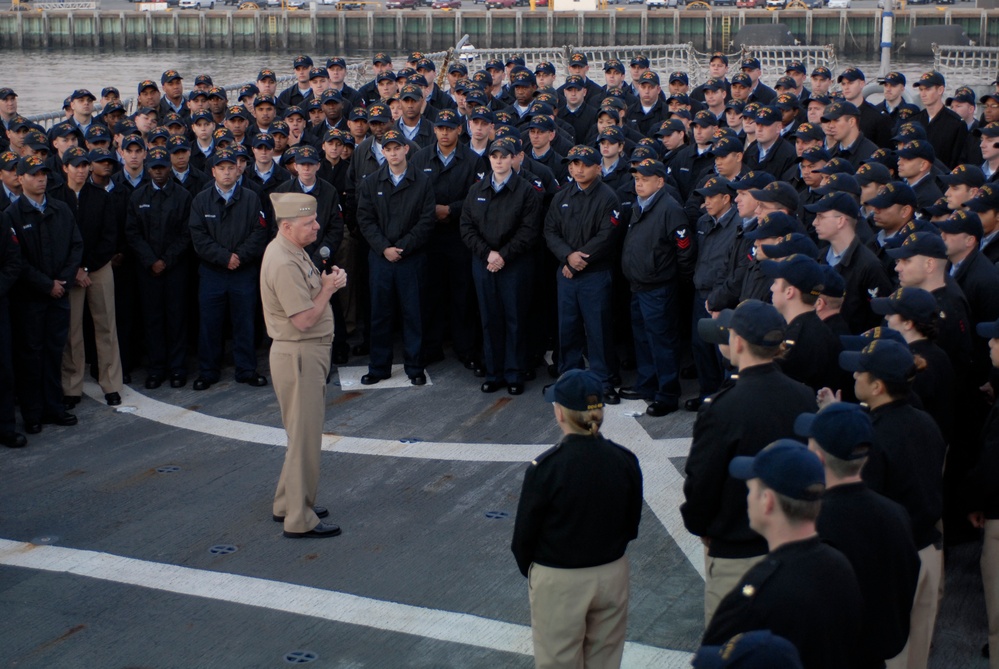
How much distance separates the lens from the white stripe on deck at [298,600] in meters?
6.43

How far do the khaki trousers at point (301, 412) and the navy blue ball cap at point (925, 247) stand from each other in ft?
12.1

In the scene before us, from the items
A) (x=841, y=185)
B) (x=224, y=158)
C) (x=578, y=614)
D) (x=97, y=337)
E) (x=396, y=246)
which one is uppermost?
(x=224, y=158)

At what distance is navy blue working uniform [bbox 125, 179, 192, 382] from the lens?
36.0ft

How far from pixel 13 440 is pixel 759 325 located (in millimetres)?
6643

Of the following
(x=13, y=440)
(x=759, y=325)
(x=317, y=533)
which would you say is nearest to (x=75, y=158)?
(x=13, y=440)

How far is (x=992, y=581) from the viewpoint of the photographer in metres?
6.14

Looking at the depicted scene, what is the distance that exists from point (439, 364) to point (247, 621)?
524cm

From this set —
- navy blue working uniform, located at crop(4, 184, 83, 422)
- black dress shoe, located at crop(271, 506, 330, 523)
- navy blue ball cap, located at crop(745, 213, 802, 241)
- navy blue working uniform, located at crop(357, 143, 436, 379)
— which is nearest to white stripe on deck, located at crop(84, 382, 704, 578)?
navy blue working uniform, located at crop(4, 184, 83, 422)

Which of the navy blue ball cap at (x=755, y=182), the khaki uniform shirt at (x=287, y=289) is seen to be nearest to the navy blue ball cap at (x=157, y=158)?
the khaki uniform shirt at (x=287, y=289)

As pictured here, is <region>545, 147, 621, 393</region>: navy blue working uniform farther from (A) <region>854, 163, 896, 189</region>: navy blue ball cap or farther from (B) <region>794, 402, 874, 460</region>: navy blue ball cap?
(B) <region>794, 402, 874, 460</region>: navy blue ball cap

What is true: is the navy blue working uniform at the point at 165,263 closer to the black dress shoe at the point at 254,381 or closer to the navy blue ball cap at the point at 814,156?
the black dress shoe at the point at 254,381

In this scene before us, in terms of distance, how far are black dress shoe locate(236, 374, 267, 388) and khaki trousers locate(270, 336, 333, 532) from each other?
10.9 feet

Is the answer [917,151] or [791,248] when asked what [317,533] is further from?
[917,151]

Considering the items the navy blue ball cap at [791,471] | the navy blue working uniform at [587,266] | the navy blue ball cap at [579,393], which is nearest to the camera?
the navy blue ball cap at [791,471]
